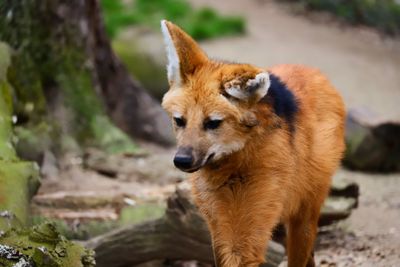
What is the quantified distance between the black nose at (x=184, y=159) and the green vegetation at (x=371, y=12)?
10.9 metres

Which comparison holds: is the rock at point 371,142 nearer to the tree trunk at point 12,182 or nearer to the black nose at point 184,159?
the tree trunk at point 12,182

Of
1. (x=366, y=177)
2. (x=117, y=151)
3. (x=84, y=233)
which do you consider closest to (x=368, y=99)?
(x=366, y=177)

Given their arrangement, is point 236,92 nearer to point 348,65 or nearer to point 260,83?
point 260,83

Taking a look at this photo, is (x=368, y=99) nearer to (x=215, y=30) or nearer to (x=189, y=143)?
(x=215, y=30)

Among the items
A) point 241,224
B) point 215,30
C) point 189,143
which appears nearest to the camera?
point 189,143

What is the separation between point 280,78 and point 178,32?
0.85m

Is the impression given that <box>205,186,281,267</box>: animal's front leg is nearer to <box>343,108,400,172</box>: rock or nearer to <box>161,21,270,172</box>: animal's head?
<box>161,21,270,172</box>: animal's head

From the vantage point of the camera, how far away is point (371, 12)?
1448cm

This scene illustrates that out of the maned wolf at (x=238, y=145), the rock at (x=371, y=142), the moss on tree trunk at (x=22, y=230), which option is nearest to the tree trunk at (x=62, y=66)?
the moss on tree trunk at (x=22, y=230)

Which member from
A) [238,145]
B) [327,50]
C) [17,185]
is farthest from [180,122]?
[327,50]

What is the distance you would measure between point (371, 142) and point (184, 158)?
4790 millimetres

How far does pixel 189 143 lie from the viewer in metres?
3.99

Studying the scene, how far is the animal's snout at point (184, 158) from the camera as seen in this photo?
394 cm

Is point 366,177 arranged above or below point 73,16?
below
